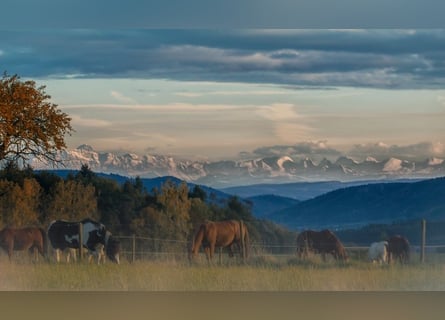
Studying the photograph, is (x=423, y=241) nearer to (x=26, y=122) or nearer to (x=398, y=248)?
(x=398, y=248)

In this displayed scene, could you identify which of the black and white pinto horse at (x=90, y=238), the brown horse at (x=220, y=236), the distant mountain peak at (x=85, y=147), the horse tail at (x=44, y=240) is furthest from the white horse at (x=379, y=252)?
the horse tail at (x=44, y=240)

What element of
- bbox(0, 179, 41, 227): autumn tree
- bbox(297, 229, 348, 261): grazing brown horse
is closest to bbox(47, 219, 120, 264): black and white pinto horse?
bbox(0, 179, 41, 227): autumn tree

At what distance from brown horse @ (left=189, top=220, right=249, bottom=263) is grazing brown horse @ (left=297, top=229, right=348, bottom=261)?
43 centimetres

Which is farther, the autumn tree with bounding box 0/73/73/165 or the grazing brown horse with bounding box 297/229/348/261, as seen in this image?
the grazing brown horse with bounding box 297/229/348/261

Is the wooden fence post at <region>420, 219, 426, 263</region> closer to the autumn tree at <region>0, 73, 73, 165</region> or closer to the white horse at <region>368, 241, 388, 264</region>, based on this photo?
the white horse at <region>368, 241, 388, 264</region>

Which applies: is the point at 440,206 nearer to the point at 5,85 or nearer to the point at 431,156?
the point at 431,156

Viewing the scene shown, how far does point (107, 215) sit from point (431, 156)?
8.44 feet

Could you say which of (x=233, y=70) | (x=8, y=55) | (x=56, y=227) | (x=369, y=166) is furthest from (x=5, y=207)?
(x=369, y=166)

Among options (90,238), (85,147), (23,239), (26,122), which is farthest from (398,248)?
(26,122)

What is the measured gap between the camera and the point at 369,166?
10.6m

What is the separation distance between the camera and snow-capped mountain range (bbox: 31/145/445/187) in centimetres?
1055

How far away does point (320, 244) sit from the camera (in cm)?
1057

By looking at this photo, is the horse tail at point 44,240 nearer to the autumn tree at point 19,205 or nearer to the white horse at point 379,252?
the autumn tree at point 19,205

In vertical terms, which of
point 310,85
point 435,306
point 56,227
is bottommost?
point 435,306
